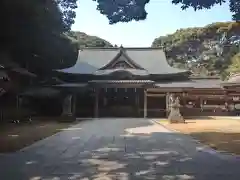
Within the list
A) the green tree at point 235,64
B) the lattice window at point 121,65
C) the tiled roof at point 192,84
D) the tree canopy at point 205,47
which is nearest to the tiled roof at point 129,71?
the lattice window at point 121,65

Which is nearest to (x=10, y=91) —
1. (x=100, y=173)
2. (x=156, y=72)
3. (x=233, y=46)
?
(x=156, y=72)

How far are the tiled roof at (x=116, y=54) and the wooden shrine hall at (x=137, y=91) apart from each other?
0.70 ft

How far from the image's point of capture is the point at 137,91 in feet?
110

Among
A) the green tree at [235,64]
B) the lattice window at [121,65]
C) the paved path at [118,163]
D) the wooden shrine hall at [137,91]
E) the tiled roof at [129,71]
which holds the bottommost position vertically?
the paved path at [118,163]

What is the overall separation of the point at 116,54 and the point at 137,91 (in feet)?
21.5

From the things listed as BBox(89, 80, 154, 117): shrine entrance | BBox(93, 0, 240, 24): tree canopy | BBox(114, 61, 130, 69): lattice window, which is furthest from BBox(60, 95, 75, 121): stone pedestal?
BBox(93, 0, 240, 24): tree canopy

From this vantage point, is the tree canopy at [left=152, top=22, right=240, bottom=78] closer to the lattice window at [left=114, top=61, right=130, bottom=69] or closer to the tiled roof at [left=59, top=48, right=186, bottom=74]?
the tiled roof at [left=59, top=48, right=186, bottom=74]

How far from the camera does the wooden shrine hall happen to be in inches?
1261

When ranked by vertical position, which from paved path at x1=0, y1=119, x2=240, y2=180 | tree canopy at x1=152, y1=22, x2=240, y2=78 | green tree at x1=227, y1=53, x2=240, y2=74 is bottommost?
paved path at x1=0, y1=119, x2=240, y2=180

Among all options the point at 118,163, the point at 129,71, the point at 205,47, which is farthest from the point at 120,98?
the point at 205,47

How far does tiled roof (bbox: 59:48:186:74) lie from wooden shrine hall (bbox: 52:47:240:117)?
21 centimetres

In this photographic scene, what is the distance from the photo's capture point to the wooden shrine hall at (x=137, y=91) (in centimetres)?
3203

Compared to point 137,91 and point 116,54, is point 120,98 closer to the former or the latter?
point 137,91

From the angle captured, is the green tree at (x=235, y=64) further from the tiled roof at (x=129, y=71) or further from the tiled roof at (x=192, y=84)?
the tiled roof at (x=129, y=71)
